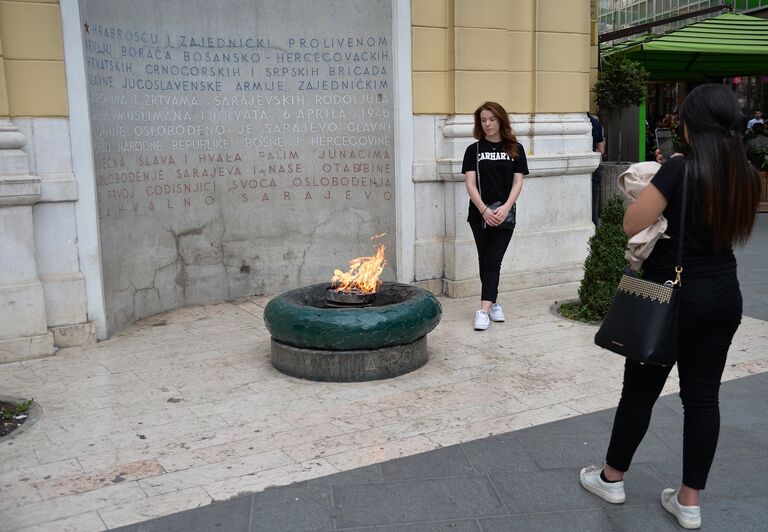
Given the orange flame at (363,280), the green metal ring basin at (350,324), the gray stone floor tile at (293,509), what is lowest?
the gray stone floor tile at (293,509)

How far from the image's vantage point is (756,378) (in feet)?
18.2

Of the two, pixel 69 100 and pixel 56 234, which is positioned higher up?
pixel 69 100

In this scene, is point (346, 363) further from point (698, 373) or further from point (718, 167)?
point (718, 167)

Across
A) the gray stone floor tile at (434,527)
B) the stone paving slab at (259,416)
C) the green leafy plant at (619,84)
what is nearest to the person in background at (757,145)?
the green leafy plant at (619,84)

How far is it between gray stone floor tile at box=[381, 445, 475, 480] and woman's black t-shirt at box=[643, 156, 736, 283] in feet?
4.86

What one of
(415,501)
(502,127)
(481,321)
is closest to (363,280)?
(481,321)

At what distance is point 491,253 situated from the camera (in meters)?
6.93

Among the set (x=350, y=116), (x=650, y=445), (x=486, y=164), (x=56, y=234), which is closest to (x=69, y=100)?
(x=56, y=234)

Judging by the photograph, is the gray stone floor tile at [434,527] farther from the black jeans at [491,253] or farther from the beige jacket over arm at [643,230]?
the black jeans at [491,253]

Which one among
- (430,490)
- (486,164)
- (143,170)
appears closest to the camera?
(430,490)

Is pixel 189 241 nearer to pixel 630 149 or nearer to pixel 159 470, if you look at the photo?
pixel 159 470

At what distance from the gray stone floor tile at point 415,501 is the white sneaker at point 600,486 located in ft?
1.49

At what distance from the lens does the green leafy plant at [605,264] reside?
274 inches

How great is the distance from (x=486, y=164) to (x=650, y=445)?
3.16 m
